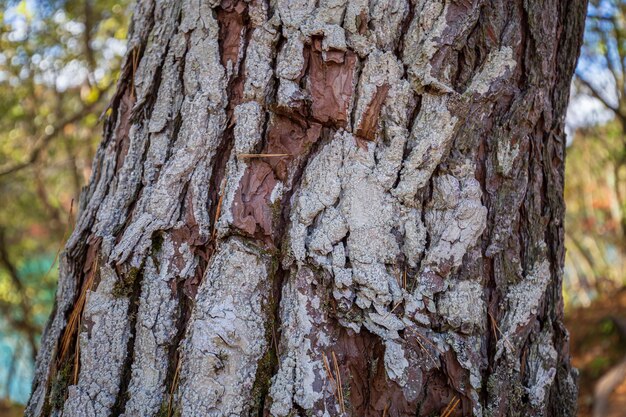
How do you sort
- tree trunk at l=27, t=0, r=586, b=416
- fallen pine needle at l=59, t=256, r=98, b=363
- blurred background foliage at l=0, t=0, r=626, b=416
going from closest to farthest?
1. tree trunk at l=27, t=0, r=586, b=416
2. fallen pine needle at l=59, t=256, r=98, b=363
3. blurred background foliage at l=0, t=0, r=626, b=416

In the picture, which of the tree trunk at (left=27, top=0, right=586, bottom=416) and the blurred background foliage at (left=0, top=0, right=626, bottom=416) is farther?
the blurred background foliage at (left=0, top=0, right=626, bottom=416)

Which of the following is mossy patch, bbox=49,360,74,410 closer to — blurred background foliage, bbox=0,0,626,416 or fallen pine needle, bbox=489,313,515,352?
fallen pine needle, bbox=489,313,515,352

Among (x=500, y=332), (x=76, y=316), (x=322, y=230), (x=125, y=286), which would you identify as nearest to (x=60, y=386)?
(x=76, y=316)

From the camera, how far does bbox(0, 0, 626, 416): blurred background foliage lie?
4008 mm

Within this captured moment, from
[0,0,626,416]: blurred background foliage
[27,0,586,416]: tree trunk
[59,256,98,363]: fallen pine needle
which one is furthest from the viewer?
[0,0,626,416]: blurred background foliage

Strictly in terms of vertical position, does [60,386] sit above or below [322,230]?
below

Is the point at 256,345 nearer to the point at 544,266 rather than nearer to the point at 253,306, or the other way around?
the point at 253,306

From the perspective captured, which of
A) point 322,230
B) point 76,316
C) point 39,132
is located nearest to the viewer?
point 322,230

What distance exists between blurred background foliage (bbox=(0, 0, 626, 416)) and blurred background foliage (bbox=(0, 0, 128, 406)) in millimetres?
11

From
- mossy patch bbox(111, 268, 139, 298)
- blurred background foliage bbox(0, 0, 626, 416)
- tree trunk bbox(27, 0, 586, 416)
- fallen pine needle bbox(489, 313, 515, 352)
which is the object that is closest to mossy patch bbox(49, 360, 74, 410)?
tree trunk bbox(27, 0, 586, 416)

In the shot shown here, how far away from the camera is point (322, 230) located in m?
1.20

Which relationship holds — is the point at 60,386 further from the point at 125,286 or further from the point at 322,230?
the point at 322,230

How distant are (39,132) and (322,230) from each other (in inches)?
170

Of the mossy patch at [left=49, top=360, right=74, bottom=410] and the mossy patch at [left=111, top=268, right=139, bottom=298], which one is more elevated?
the mossy patch at [left=111, top=268, right=139, bottom=298]
